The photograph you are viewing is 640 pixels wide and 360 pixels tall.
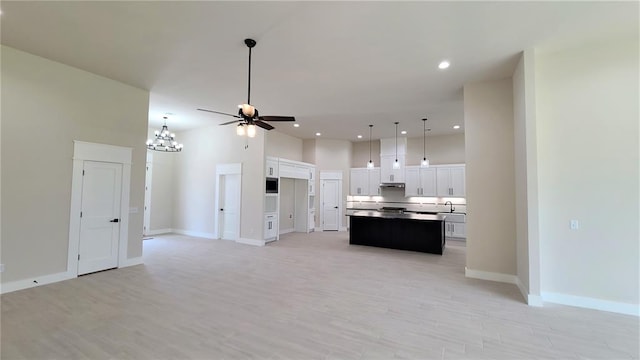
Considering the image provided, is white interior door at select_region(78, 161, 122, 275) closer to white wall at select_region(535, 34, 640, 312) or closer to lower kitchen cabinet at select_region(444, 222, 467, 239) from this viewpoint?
white wall at select_region(535, 34, 640, 312)

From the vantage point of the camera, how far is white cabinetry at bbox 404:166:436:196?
9.44m

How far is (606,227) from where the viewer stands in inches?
139

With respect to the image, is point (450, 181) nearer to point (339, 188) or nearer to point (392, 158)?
point (392, 158)

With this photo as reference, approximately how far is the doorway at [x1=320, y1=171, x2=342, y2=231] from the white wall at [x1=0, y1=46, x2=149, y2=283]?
6.88 metres

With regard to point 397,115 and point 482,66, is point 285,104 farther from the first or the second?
point 482,66

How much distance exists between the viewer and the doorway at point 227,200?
8255 mm

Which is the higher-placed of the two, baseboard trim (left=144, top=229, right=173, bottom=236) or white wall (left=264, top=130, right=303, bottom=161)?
white wall (left=264, top=130, right=303, bottom=161)

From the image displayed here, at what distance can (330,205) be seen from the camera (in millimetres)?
10531

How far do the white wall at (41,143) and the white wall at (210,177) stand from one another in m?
3.42

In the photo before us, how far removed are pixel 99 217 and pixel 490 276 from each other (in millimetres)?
7066

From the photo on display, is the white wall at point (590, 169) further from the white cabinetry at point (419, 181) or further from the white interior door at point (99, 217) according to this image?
the white interior door at point (99, 217)

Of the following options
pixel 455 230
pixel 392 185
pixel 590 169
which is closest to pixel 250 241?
pixel 392 185

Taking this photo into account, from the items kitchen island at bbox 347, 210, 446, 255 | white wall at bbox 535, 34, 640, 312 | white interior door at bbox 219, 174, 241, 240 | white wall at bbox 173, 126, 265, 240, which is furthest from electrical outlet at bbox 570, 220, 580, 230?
white interior door at bbox 219, 174, 241, 240

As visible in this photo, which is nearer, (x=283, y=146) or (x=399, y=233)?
(x=399, y=233)
